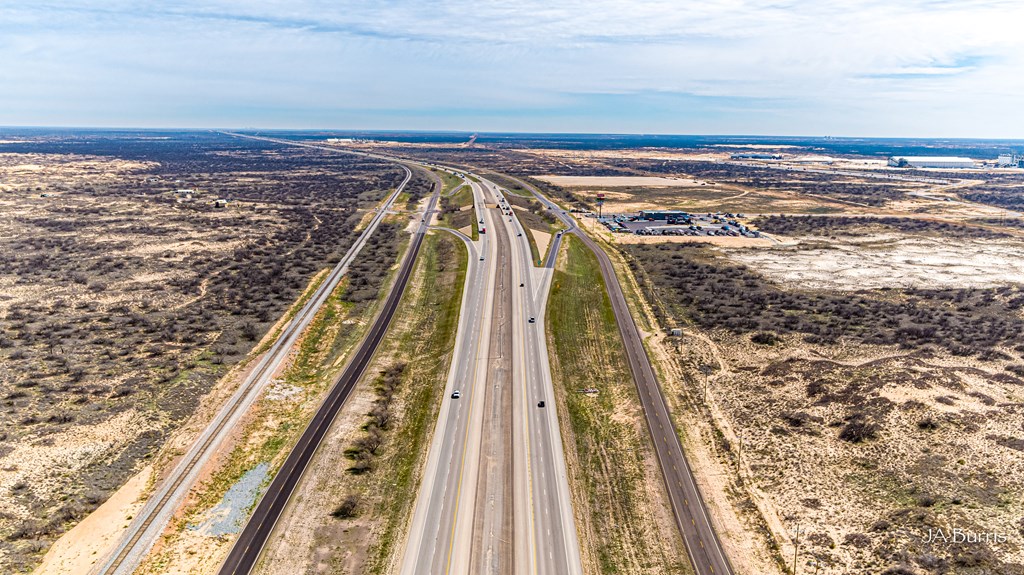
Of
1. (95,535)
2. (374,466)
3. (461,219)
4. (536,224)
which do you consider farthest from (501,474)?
(461,219)

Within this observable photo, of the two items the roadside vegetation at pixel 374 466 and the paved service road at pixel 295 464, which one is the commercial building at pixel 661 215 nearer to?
the roadside vegetation at pixel 374 466

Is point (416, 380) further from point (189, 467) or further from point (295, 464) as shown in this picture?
point (189, 467)

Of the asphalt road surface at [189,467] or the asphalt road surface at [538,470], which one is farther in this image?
the asphalt road surface at [538,470]

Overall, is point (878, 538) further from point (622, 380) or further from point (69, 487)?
point (69, 487)

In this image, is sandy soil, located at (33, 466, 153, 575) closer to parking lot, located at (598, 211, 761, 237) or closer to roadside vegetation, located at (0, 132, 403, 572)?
roadside vegetation, located at (0, 132, 403, 572)

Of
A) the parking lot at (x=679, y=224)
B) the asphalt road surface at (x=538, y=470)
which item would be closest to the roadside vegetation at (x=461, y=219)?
the parking lot at (x=679, y=224)

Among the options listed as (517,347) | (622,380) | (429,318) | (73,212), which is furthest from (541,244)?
(73,212)
